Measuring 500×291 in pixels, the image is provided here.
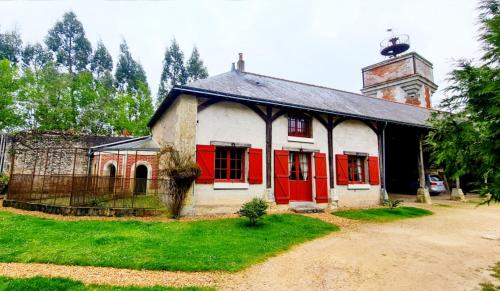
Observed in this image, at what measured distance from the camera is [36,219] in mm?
7547

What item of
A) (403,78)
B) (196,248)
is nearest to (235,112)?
(196,248)

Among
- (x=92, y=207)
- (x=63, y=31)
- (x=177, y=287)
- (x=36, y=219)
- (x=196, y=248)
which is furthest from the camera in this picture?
(x=63, y=31)

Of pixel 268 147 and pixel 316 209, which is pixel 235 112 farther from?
pixel 316 209

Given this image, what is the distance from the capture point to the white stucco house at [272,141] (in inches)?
345

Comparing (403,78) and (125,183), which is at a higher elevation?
(403,78)

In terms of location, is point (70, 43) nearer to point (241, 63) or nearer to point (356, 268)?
point (241, 63)

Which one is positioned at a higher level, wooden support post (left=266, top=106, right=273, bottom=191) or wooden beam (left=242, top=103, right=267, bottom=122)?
wooden beam (left=242, top=103, right=267, bottom=122)

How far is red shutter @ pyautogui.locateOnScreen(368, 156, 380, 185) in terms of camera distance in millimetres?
12086

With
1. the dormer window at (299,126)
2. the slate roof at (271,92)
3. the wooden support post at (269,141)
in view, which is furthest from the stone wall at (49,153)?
the dormer window at (299,126)

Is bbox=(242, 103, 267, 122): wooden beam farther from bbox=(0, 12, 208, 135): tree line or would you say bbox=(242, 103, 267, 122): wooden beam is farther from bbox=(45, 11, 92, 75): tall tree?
bbox=(45, 11, 92, 75): tall tree

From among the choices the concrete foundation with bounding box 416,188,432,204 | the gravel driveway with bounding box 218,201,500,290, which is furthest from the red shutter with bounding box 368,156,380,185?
the gravel driveway with bounding box 218,201,500,290

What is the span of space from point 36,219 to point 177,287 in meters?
6.48

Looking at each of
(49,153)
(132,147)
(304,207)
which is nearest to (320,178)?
(304,207)

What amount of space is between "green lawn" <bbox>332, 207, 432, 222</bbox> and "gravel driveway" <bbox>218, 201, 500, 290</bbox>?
4.62 feet
